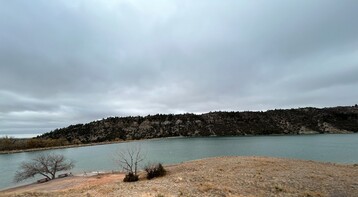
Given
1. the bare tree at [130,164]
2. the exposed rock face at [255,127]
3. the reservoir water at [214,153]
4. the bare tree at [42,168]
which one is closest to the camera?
the bare tree at [130,164]

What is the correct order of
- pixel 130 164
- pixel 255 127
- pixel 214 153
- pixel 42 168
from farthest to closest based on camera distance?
pixel 255 127 < pixel 214 153 < pixel 130 164 < pixel 42 168

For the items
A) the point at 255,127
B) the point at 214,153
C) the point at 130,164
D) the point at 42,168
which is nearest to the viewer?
the point at 42,168

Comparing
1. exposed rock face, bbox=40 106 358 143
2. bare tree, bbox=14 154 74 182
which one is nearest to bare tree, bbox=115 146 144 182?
bare tree, bbox=14 154 74 182

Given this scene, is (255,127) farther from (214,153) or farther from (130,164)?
(130,164)

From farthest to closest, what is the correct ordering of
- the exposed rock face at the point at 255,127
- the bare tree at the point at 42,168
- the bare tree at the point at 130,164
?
the exposed rock face at the point at 255,127 < the bare tree at the point at 42,168 < the bare tree at the point at 130,164

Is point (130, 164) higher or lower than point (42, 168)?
lower

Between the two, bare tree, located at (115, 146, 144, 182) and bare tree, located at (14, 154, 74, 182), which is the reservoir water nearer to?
bare tree, located at (115, 146, 144, 182)

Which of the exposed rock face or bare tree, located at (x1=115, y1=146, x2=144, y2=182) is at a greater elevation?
the exposed rock face

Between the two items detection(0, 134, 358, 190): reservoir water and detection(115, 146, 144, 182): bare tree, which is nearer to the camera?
detection(115, 146, 144, 182): bare tree

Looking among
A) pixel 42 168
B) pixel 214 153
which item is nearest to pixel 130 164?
pixel 42 168

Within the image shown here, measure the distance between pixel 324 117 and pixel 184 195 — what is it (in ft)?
585

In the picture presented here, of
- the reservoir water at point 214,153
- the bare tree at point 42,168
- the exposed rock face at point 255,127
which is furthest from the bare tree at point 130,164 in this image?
the exposed rock face at point 255,127

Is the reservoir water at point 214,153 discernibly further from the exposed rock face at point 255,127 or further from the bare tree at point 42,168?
the exposed rock face at point 255,127

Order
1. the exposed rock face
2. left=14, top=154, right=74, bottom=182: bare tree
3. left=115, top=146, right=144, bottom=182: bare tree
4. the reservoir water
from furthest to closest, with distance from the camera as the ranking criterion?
the exposed rock face → the reservoir water → left=14, top=154, right=74, bottom=182: bare tree → left=115, top=146, right=144, bottom=182: bare tree
